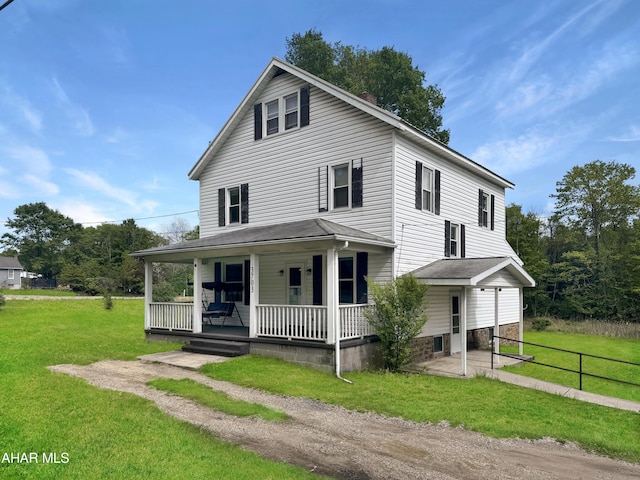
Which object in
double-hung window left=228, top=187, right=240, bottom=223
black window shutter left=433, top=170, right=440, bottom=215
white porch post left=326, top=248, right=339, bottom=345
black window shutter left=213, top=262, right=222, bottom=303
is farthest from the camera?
double-hung window left=228, top=187, right=240, bottom=223

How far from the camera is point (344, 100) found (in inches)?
529

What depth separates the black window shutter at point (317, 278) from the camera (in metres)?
13.6

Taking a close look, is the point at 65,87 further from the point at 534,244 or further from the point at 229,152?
the point at 534,244

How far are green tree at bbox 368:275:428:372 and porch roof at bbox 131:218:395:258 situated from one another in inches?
55.5

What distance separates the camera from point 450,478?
5.01 metres

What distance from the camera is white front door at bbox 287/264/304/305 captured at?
14.6m

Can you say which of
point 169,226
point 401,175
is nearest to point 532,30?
point 401,175

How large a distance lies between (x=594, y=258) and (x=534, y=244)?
405cm

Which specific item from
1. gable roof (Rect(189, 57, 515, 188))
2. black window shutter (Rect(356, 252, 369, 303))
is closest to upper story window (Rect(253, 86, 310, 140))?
gable roof (Rect(189, 57, 515, 188))

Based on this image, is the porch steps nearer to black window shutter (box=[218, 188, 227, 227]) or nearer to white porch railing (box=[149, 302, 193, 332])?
white porch railing (box=[149, 302, 193, 332])

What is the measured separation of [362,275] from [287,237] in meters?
2.80

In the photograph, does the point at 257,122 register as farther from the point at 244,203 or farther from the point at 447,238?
the point at 447,238

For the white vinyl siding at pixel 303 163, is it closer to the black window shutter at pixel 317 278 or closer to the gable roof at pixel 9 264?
the black window shutter at pixel 317 278

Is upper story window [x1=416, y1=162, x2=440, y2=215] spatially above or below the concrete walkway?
above
